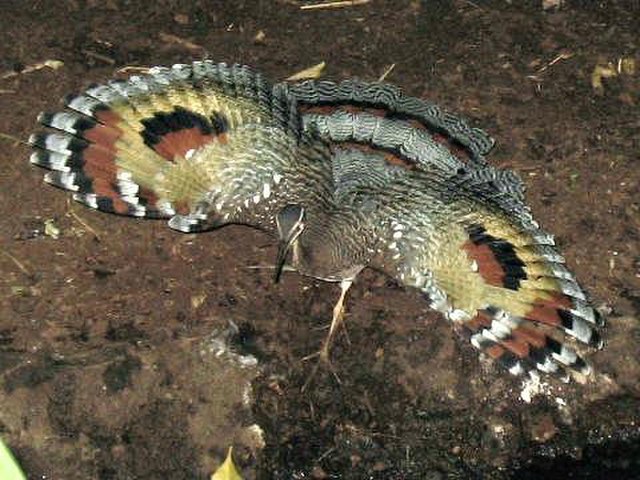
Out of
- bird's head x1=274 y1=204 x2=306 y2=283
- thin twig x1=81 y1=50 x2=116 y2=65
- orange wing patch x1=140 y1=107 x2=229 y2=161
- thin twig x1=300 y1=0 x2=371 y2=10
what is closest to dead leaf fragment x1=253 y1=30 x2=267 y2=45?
thin twig x1=300 y1=0 x2=371 y2=10

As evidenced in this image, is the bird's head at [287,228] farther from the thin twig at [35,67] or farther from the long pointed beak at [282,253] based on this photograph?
the thin twig at [35,67]

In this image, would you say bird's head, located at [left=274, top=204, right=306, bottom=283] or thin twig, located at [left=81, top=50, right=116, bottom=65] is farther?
thin twig, located at [left=81, top=50, right=116, bottom=65]

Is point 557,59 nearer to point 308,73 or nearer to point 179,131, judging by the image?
point 308,73

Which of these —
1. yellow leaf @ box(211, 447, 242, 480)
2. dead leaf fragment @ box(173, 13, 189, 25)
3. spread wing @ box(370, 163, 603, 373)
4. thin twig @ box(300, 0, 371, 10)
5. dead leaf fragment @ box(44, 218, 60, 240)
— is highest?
thin twig @ box(300, 0, 371, 10)

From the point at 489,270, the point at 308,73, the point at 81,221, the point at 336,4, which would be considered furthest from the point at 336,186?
the point at 336,4

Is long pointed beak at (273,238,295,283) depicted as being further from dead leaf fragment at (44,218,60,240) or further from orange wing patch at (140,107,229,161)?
dead leaf fragment at (44,218,60,240)

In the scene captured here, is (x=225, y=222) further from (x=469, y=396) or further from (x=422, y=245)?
(x=469, y=396)

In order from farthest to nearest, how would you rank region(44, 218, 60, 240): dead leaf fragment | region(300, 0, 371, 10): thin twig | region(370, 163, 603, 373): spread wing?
region(300, 0, 371, 10): thin twig
region(44, 218, 60, 240): dead leaf fragment
region(370, 163, 603, 373): spread wing

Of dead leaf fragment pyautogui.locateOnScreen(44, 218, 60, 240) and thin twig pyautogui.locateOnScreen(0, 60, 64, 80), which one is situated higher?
thin twig pyautogui.locateOnScreen(0, 60, 64, 80)
